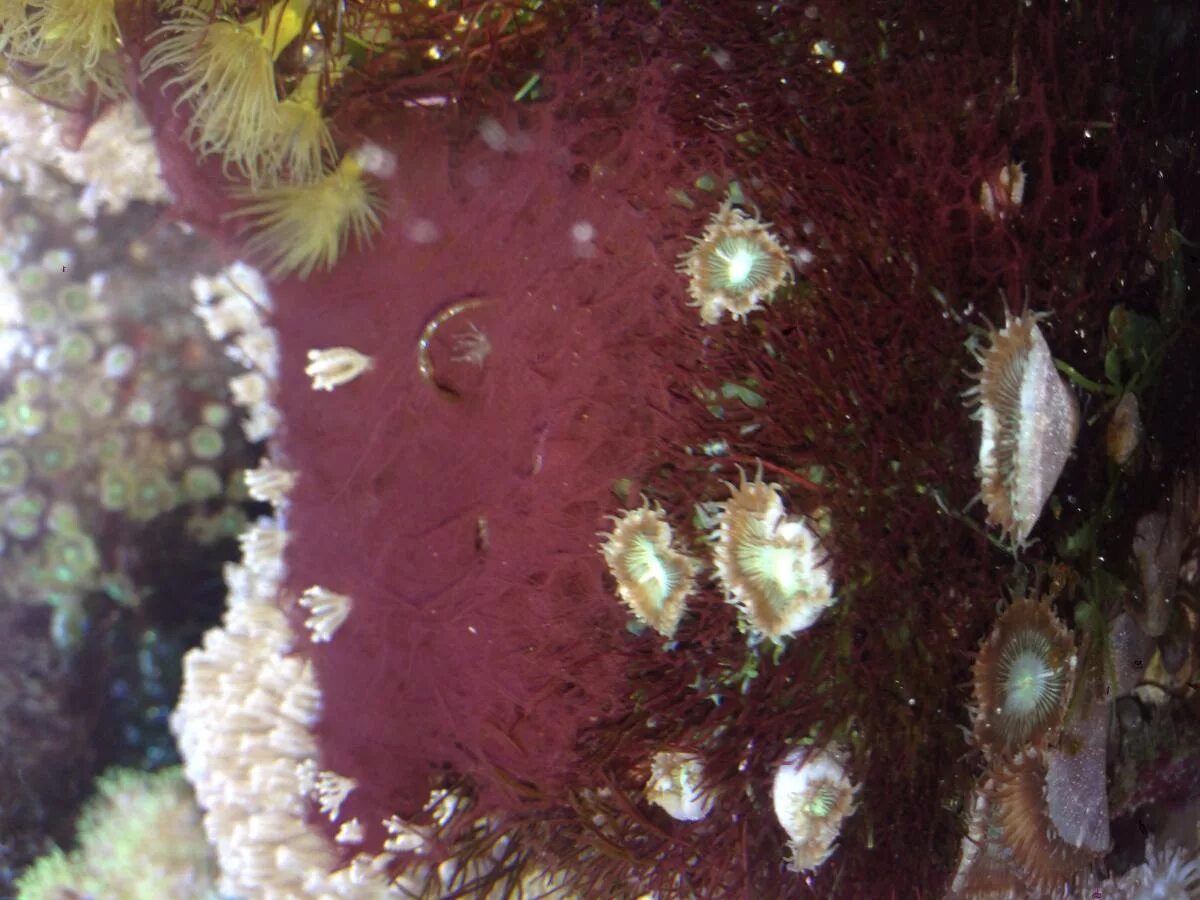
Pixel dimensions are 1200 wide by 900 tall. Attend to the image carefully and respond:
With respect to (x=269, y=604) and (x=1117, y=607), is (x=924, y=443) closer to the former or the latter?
(x=1117, y=607)

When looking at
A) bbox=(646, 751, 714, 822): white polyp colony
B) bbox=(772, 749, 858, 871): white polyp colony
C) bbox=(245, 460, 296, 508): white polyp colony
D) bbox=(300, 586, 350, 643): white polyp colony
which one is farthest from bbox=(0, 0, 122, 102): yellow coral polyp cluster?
bbox=(772, 749, 858, 871): white polyp colony

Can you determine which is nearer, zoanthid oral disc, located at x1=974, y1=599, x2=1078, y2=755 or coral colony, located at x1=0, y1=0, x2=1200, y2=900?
coral colony, located at x1=0, y1=0, x2=1200, y2=900

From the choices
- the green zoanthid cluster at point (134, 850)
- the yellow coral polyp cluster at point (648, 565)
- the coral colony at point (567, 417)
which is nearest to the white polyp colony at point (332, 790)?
the coral colony at point (567, 417)

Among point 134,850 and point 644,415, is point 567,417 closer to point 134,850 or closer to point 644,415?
point 644,415

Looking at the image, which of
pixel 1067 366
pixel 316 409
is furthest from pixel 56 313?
pixel 1067 366

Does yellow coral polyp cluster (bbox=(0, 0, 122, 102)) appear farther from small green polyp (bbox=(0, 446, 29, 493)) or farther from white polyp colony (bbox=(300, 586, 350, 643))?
white polyp colony (bbox=(300, 586, 350, 643))

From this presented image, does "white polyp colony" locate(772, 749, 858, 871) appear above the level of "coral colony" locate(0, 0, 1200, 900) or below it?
below
